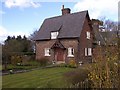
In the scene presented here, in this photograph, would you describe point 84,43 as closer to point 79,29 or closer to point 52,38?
point 79,29

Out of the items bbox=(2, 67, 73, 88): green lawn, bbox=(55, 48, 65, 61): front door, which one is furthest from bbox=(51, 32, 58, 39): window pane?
bbox=(2, 67, 73, 88): green lawn

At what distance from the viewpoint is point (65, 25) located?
34.9 m

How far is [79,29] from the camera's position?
106ft

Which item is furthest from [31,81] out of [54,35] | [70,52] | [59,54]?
[54,35]

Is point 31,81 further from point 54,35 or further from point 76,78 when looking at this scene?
point 54,35

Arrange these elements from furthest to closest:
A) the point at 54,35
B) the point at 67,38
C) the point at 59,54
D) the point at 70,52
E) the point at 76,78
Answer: the point at 54,35
the point at 59,54
the point at 67,38
the point at 70,52
the point at 76,78

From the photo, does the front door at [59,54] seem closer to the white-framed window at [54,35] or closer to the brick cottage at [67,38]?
the brick cottage at [67,38]

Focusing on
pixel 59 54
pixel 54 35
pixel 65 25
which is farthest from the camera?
pixel 54 35

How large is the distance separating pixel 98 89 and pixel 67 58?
25.4 meters

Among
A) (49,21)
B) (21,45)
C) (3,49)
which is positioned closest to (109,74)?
(3,49)

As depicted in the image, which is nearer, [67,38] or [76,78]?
[76,78]

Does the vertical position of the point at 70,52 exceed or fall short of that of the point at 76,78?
it exceeds it

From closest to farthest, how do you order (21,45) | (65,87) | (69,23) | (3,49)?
(65,87) < (3,49) < (69,23) < (21,45)

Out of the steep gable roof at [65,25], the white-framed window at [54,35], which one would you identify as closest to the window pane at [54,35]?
the white-framed window at [54,35]
